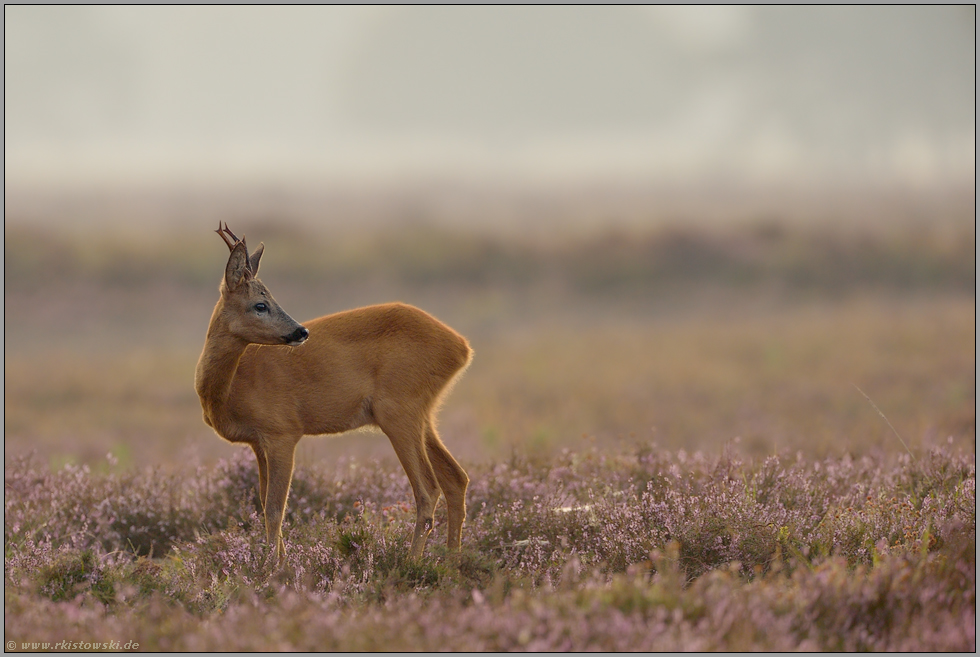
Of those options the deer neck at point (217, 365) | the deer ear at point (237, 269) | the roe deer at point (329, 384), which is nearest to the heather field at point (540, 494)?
the roe deer at point (329, 384)

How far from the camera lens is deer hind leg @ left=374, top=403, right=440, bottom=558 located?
5867 mm

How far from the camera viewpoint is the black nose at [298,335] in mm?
5445

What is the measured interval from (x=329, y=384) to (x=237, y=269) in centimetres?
102

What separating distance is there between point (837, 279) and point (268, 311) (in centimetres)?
2801

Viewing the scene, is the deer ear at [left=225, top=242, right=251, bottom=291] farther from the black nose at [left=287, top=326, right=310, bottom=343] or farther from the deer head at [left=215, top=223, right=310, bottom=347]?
the black nose at [left=287, top=326, right=310, bottom=343]

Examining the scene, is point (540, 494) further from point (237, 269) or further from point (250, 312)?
point (237, 269)

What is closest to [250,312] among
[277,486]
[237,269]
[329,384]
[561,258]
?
[237,269]

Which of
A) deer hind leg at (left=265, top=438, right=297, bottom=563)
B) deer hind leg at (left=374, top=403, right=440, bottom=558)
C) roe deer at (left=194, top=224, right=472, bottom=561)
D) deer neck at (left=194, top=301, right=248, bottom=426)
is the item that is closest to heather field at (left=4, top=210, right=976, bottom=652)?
deer hind leg at (left=265, top=438, right=297, bottom=563)

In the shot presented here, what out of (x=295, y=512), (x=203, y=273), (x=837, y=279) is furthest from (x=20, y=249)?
(x=837, y=279)

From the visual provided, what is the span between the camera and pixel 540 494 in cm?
705

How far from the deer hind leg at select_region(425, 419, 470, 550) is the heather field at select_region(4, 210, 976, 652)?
0.19 metres

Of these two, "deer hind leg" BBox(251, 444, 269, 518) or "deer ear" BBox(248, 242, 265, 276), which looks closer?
"deer ear" BBox(248, 242, 265, 276)

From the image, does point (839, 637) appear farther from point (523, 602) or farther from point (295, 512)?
point (295, 512)

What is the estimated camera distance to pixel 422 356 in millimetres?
6086
